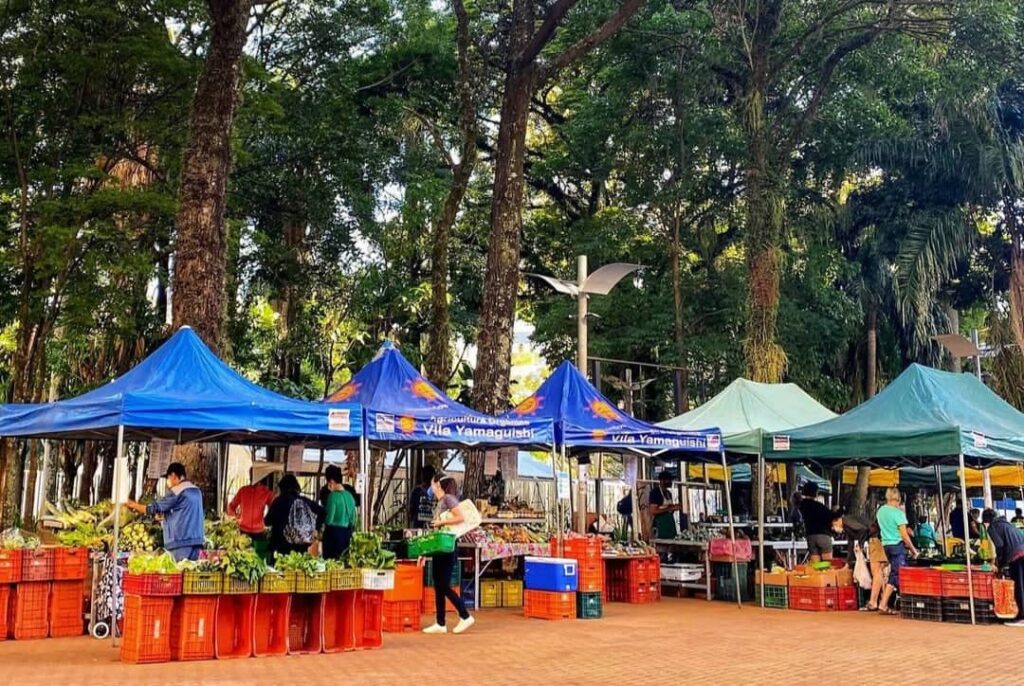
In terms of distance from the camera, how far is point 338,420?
10.9 meters

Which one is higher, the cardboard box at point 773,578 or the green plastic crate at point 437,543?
the green plastic crate at point 437,543

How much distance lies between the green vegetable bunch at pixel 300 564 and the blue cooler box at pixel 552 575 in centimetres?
419

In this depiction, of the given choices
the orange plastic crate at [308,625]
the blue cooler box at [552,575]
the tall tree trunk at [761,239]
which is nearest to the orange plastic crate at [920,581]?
the blue cooler box at [552,575]

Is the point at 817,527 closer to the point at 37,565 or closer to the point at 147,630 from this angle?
the point at 147,630

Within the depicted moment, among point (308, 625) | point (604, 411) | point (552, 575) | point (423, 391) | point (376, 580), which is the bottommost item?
point (308, 625)

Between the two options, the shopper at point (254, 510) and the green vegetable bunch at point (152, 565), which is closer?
the green vegetable bunch at point (152, 565)

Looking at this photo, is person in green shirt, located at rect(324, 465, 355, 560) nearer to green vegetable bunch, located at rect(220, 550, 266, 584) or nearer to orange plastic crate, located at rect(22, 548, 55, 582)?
green vegetable bunch, located at rect(220, 550, 266, 584)

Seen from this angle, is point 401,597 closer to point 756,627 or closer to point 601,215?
point 756,627

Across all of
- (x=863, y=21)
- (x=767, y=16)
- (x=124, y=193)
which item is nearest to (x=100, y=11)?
(x=124, y=193)

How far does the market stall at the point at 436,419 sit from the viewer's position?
12508 mm

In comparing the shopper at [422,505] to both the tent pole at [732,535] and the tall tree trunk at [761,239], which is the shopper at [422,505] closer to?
the tent pole at [732,535]

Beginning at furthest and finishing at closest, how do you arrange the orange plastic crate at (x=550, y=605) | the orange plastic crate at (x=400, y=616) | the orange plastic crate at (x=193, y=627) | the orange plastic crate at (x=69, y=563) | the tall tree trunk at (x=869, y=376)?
the tall tree trunk at (x=869, y=376) → the orange plastic crate at (x=550, y=605) → the orange plastic crate at (x=400, y=616) → the orange plastic crate at (x=69, y=563) → the orange plastic crate at (x=193, y=627)

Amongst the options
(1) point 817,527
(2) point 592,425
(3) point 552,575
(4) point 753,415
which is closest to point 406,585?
(3) point 552,575

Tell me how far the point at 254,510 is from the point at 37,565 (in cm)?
266
